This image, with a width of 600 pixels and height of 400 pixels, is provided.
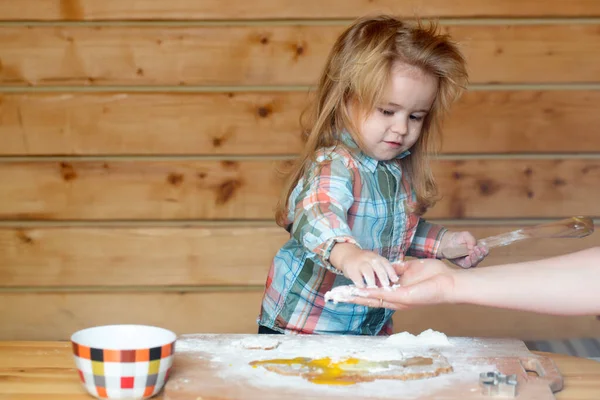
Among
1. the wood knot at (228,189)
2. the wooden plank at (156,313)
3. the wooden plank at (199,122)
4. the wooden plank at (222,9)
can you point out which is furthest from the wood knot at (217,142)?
the wooden plank at (156,313)

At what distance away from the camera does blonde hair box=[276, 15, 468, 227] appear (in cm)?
175

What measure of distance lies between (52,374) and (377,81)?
87 cm

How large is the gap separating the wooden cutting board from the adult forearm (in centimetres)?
12

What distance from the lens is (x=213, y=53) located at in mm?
2795

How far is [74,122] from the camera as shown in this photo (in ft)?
9.25

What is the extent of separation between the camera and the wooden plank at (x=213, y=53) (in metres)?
2.78

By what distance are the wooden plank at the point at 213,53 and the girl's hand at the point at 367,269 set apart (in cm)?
145

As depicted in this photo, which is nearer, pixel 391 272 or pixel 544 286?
pixel 544 286

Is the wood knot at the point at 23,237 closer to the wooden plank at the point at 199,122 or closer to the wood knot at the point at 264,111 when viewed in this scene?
the wooden plank at the point at 199,122

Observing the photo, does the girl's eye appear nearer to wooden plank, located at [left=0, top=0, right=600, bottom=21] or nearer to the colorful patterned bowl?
the colorful patterned bowl

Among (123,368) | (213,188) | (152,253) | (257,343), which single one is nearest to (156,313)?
(152,253)

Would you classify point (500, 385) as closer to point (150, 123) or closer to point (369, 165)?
point (369, 165)

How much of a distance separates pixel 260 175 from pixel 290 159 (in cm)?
12

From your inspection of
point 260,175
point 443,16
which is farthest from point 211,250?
point 443,16
